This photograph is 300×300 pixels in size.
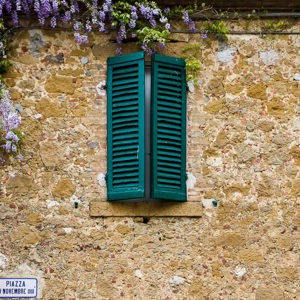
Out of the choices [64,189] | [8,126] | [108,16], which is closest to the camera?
[8,126]

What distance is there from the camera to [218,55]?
10.9 meters

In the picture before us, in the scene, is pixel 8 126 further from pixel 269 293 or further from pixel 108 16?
pixel 269 293

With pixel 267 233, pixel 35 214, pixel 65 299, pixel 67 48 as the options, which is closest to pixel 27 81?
pixel 67 48

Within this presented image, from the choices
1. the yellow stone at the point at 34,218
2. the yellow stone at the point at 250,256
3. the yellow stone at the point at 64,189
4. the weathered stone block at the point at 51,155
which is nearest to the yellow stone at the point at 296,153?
the yellow stone at the point at 250,256

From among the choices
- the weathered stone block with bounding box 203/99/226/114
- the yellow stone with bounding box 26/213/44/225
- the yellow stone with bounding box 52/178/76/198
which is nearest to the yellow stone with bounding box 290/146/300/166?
the weathered stone block with bounding box 203/99/226/114

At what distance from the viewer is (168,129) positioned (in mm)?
10656

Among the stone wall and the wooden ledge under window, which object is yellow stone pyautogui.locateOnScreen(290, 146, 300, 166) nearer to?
the stone wall

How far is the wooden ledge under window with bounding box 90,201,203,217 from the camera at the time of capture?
34.6 feet

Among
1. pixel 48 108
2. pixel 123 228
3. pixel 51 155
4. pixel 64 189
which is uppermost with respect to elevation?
pixel 48 108

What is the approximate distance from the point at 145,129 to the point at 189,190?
0.79 metres

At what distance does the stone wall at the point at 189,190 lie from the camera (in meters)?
10.5

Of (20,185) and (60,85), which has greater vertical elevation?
(60,85)

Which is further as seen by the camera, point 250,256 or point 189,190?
point 189,190

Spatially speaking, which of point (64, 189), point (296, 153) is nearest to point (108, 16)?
point (64, 189)
